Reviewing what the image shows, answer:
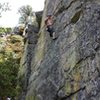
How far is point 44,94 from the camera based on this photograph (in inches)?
776

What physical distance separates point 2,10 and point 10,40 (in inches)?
579

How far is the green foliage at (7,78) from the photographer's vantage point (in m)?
25.1

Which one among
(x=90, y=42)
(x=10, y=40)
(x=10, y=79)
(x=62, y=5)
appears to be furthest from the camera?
(x=10, y=40)

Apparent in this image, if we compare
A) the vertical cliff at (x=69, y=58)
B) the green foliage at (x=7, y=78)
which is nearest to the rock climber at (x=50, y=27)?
the vertical cliff at (x=69, y=58)

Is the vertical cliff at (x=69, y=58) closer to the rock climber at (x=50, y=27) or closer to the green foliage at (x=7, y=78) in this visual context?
the rock climber at (x=50, y=27)

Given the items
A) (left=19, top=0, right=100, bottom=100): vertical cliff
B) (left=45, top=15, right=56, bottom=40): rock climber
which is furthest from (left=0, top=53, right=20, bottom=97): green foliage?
(left=45, top=15, right=56, bottom=40): rock climber

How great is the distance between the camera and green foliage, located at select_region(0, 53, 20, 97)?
25062mm

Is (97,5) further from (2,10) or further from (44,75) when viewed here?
(2,10)

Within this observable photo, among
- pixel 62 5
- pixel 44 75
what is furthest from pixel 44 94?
pixel 62 5

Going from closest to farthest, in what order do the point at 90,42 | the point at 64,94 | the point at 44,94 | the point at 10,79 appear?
the point at 90,42, the point at 64,94, the point at 44,94, the point at 10,79

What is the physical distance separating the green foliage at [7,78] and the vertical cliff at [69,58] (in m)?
1.25

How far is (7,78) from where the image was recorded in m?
25.2

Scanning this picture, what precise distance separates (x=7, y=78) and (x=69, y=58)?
9137mm

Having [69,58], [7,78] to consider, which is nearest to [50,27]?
[69,58]
